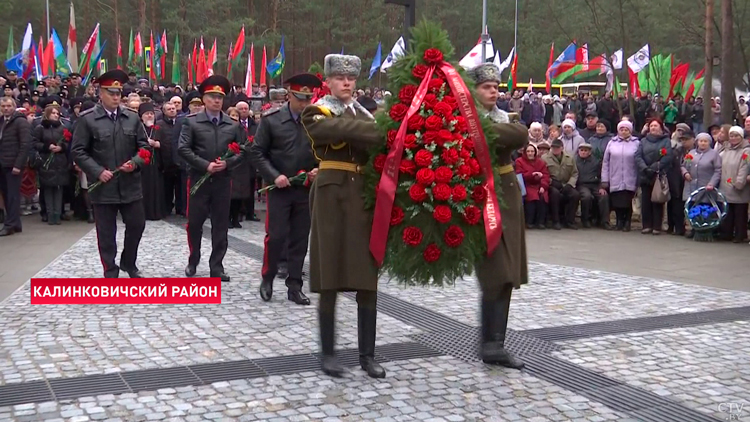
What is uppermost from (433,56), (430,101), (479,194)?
(433,56)

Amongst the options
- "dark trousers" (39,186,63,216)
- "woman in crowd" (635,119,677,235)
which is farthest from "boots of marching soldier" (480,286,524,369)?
"dark trousers" (39,186,63,216)

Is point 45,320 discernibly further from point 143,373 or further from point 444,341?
point 444,341

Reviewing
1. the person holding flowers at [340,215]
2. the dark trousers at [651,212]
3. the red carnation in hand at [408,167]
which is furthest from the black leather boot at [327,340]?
the dark trousers at [651,212]

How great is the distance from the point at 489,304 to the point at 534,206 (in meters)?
8.53

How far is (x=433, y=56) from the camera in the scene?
549cm

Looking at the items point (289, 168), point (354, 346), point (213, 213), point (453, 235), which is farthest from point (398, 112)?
point (213, 213)

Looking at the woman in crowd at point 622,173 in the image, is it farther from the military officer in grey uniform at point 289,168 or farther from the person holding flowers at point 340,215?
the person holding flowers at point 340,215

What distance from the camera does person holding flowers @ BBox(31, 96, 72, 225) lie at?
45.2 feet

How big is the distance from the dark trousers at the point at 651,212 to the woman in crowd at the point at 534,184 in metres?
1.59

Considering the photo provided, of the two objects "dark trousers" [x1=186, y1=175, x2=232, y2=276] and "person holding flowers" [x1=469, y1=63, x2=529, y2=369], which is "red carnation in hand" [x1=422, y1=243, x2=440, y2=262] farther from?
"dark trousers" [x1=186, y1=175, x2=232, y2=276]

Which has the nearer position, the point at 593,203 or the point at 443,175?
the point at 443,175

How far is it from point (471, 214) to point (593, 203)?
9.70 m

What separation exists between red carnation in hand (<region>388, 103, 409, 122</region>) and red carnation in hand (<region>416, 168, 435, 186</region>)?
1.30 ft

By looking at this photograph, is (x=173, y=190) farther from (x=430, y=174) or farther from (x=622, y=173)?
(x=430, y=174)
